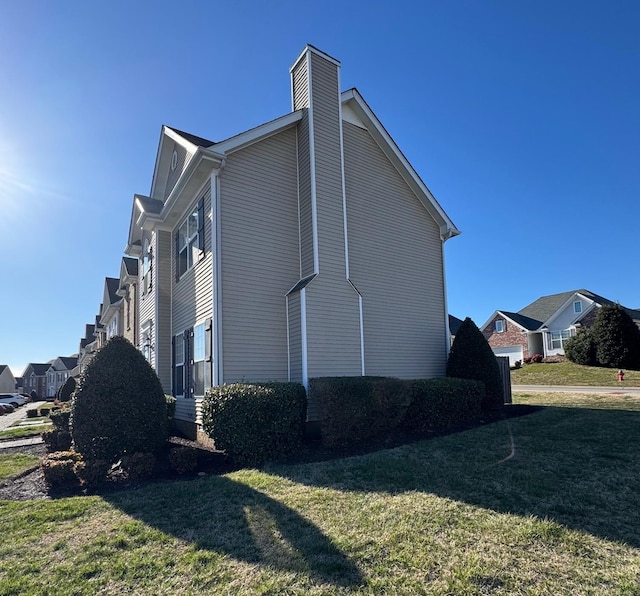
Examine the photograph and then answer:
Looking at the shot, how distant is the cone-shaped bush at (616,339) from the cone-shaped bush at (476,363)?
21.0 meters

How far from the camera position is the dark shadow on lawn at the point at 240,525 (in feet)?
12.6

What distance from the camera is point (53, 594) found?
3605 mm

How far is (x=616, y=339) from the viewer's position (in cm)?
2825

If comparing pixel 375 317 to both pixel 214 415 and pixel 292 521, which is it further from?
pixel 292 521

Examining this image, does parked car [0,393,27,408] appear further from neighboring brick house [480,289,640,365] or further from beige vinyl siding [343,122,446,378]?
neighboring brick house [480,289,640,365]

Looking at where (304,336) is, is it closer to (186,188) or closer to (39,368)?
(186,188)

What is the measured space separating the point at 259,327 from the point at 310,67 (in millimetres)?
6657

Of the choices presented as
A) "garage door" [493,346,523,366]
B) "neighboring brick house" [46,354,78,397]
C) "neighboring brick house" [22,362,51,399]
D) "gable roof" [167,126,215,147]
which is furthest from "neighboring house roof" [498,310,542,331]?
"neighboring brick house" [22,362,51,399]

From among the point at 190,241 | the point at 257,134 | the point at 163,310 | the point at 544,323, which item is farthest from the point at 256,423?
the point at 544,323

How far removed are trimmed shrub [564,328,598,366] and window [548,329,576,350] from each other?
20.6 ft

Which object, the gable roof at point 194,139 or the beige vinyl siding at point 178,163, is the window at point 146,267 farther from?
the gable roof at point 194,139

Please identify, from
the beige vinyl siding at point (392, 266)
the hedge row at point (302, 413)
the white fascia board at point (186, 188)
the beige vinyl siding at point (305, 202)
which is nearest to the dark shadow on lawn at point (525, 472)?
the hedge row at point (302, 413)

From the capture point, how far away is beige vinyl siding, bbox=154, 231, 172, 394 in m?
13.3

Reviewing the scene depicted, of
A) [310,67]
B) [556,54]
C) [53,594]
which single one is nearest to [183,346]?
[310,67]
